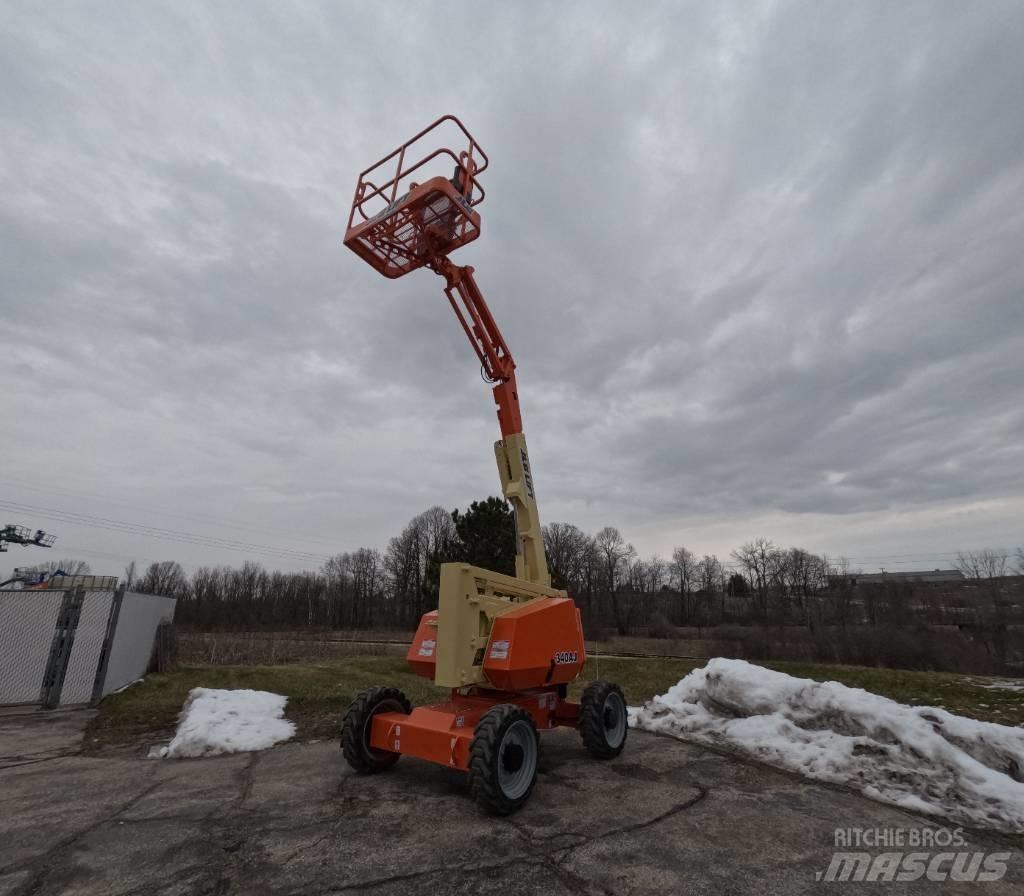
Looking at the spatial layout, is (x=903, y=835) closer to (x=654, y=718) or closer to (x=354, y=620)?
(x=654, y=718)

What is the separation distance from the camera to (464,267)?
299 inches

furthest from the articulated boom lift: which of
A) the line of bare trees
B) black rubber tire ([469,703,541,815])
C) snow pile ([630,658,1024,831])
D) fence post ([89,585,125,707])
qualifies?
the line of bare trees

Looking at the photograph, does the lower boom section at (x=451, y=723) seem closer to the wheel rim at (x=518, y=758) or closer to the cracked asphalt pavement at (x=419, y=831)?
the wheel rim at (x=518, y=758)

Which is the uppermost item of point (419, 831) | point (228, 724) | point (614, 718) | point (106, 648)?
point (106, 648)

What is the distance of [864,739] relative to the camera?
645 cm

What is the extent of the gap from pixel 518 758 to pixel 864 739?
4.26 metres

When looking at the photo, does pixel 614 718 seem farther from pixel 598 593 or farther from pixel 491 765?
pixel 598 593

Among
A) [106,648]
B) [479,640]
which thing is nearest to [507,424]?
[479,640]

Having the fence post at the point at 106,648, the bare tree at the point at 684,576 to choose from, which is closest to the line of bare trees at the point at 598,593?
the bare tree at the point at 684,576

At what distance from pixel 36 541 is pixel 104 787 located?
53.5 m

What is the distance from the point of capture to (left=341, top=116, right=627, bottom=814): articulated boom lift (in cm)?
544

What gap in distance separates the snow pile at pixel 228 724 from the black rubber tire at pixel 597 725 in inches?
184

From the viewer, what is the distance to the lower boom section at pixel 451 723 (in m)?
5.38

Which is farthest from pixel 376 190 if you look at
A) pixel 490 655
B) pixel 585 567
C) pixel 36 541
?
pixel 585 567
